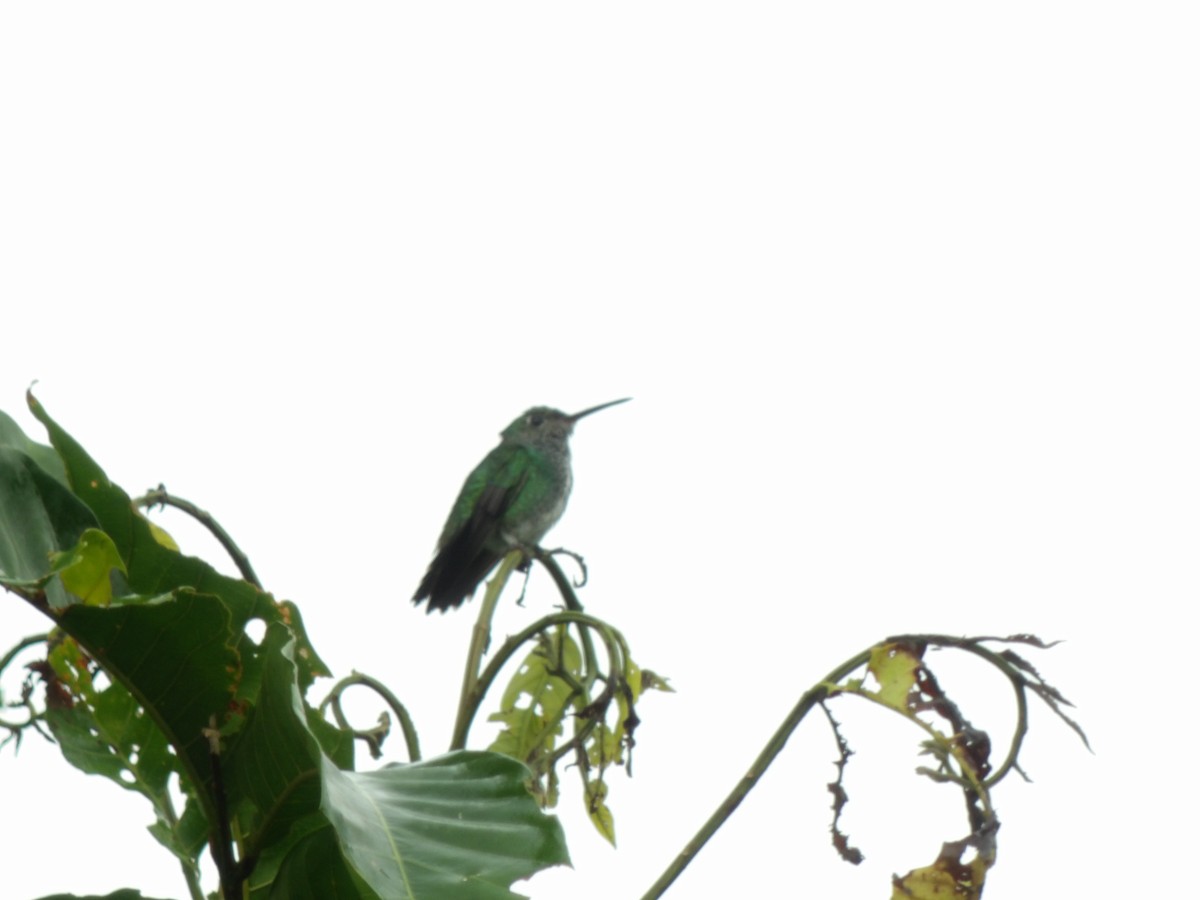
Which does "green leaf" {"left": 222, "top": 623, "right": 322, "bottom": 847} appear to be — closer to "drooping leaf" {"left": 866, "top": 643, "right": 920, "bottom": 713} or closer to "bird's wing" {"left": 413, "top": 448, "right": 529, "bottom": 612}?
"drooping leaf" {"left": 866, "top": 643, "right": 920, "bottom": 713}

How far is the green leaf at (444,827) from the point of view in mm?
1282

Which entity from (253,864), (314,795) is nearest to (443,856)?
(314,795)

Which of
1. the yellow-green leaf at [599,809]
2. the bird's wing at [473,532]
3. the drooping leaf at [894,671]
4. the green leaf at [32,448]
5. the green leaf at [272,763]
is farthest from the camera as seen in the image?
the bird's wing at [473,532]

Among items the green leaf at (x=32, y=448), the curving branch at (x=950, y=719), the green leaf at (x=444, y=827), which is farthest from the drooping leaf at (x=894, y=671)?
the green leaf at (x=32, y=448)

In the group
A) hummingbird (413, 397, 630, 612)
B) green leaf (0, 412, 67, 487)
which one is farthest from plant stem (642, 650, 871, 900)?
hummingbird (413, 397, 630, 612)

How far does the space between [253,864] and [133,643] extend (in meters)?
0.30

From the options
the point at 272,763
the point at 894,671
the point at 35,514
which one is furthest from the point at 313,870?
the point at 894,671

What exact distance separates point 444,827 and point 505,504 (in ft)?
18.0

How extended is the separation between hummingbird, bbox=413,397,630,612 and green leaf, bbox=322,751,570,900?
4761 millimetres

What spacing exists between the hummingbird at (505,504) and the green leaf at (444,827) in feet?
15.6

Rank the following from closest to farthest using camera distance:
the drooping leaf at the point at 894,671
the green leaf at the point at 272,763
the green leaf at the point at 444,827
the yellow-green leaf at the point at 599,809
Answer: the green leaf at the point at 444,827 → the green leaf at the point at 272,763 → the drooping leaf at the point at 894,671 → the yellow-green leaf at the point at 599,809

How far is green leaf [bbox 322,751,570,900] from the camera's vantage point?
128 cm

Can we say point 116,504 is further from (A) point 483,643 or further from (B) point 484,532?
(B) point 484,532

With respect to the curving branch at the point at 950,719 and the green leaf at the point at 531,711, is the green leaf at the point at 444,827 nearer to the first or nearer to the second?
the curving branch at the point at 950,719
